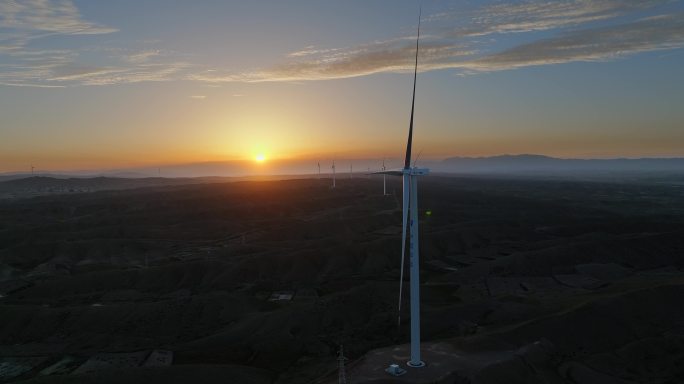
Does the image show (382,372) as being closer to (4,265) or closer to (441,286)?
A: (441,286)

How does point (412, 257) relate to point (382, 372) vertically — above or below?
above

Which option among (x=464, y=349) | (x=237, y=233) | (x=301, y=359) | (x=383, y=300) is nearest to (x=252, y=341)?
(x=301, y=359)

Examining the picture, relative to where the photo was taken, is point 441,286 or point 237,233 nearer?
point 441,286

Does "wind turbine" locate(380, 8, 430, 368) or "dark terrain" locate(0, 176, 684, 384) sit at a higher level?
"wind turbine" locate(380, 8, 430, 368)

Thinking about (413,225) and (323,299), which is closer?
(413,225)

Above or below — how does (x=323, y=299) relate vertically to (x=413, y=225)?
below

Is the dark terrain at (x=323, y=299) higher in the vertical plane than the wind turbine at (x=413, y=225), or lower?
lower

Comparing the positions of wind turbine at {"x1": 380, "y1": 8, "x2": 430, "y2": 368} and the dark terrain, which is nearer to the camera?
wind turbine at {"x1": 380, "y1": 8, "x2": 430, "y2": 368}

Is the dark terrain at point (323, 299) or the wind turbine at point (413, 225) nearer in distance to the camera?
the wind turbine at point (413, 225)
